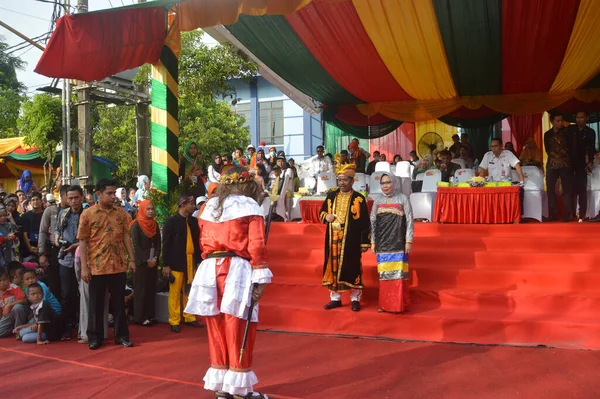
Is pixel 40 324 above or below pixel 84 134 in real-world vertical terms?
below

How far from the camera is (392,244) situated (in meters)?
5.80

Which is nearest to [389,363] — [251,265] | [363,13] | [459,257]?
[251,265]

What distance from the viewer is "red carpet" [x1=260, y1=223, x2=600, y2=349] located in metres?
5.23

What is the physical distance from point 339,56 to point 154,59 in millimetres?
4032

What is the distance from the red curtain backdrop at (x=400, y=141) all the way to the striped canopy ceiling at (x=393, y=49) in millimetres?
1172

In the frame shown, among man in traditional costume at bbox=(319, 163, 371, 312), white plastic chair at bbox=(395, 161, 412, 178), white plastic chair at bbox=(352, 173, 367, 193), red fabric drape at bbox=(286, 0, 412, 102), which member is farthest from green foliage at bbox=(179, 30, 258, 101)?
man in traditional costume at bbox=(319, 163, 371, 312)

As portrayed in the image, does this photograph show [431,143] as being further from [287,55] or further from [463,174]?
[287,55]

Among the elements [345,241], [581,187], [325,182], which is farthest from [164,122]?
[581,187]

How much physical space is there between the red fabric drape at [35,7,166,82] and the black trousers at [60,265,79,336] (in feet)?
8.18

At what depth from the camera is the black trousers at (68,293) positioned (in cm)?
597

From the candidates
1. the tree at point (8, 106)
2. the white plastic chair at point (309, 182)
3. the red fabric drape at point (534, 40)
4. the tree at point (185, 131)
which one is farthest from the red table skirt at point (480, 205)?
the tree at point (8, 106)

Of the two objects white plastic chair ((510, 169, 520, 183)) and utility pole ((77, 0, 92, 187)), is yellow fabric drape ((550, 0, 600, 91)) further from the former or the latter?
utility pole ((77, 0, 92, 187))

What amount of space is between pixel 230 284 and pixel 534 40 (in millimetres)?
7858

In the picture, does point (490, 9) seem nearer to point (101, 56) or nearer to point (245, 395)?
point (101, 56)
